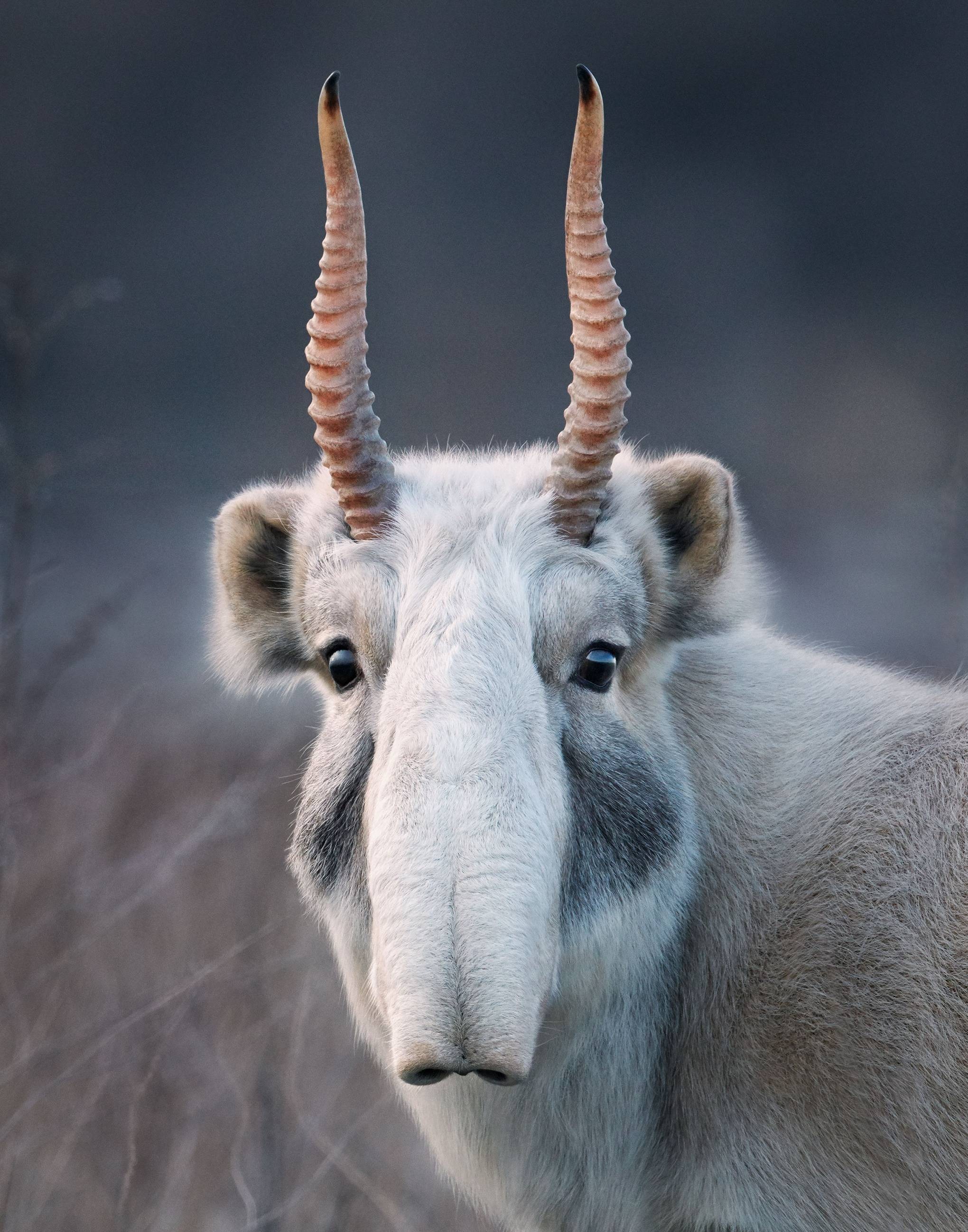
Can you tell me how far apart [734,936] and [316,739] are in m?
1.36

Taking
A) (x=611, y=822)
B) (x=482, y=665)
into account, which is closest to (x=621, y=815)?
(x=611, y=822)

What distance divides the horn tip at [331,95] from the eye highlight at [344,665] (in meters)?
1.44

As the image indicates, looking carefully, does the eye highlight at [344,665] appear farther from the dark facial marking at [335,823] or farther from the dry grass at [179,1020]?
the dry grass at [179,1020]

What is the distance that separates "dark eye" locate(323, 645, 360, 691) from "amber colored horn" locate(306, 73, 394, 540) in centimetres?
35

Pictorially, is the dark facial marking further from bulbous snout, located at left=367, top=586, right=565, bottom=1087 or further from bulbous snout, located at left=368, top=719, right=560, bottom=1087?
bulbous snout, located at left=368, top=719, right=560, bottom=1087

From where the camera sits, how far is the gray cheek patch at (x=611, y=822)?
2.93 meters

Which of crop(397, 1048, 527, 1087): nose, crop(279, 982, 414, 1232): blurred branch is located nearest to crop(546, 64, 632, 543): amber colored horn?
crop(397, 1048, 527, 1087): nose

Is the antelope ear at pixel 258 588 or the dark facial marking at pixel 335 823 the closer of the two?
the dark facial marking at pixel 335 823

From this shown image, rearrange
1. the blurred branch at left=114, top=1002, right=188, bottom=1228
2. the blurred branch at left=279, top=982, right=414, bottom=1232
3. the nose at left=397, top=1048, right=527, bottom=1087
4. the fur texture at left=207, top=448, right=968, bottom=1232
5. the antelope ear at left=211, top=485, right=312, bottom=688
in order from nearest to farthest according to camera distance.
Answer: the nose at left=397, top=1048, right=527, bottom=1087 < the fur texture at left=207, top=448, right=968, bottom=1232 < the antelope ear at left=211, top=485, right=312, bottom=688 < the blurred branch at left=114, top=1002, right=188, bottom=1228 < the blurred branch at left=279, top=982, right=414, bottom=1232

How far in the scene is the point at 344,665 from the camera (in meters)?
3.16

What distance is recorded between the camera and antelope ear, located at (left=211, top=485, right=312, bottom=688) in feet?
12.0

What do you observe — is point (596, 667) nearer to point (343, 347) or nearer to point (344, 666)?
point (344, 666)

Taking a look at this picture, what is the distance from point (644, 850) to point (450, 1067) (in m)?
0.94

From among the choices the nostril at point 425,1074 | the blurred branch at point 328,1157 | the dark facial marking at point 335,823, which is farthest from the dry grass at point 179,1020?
the nostril at point 425,1074
